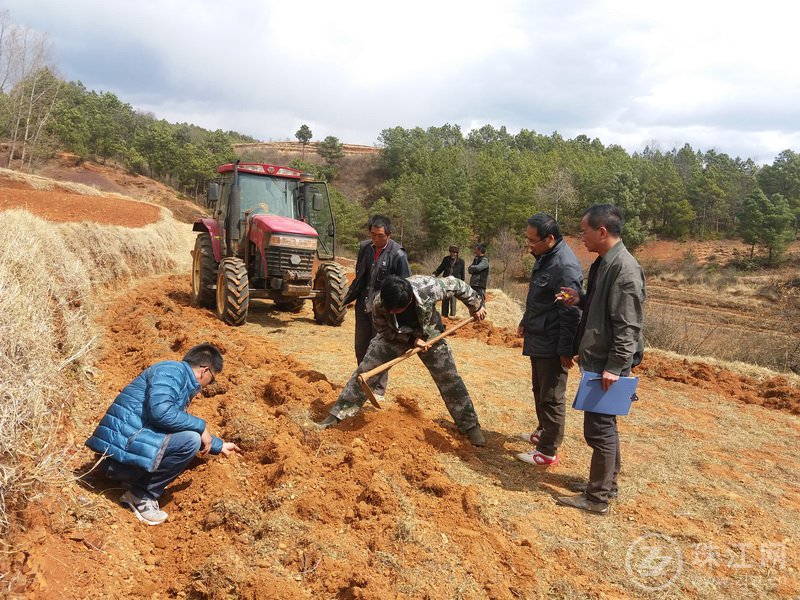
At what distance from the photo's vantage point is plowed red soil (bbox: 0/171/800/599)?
2562 millimetres

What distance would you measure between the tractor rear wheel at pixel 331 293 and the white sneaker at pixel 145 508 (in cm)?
566

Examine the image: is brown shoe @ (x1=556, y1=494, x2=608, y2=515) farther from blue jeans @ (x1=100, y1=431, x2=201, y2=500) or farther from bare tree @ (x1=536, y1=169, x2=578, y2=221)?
bare tree @ (x1=536, y1=169, x2=578, y2=221)

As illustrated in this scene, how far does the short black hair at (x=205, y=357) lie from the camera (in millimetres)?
3363

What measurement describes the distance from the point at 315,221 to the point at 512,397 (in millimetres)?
5155

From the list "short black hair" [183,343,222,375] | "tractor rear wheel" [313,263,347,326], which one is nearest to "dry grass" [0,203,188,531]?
"short black hair" [183,343,222,375]

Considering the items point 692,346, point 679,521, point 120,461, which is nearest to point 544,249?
point 679,521

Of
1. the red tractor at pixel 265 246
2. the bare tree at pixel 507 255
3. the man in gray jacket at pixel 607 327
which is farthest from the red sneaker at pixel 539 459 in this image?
the bare tree at pixel 507 255

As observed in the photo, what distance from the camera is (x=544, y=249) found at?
4.01 meters

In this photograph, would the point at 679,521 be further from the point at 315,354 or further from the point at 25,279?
the point at 25,279

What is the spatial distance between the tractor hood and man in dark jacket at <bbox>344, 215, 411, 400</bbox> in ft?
10.2

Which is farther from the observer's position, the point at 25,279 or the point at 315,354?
the point at 315,354

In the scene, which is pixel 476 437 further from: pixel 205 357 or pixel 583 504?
pixel 205 357
